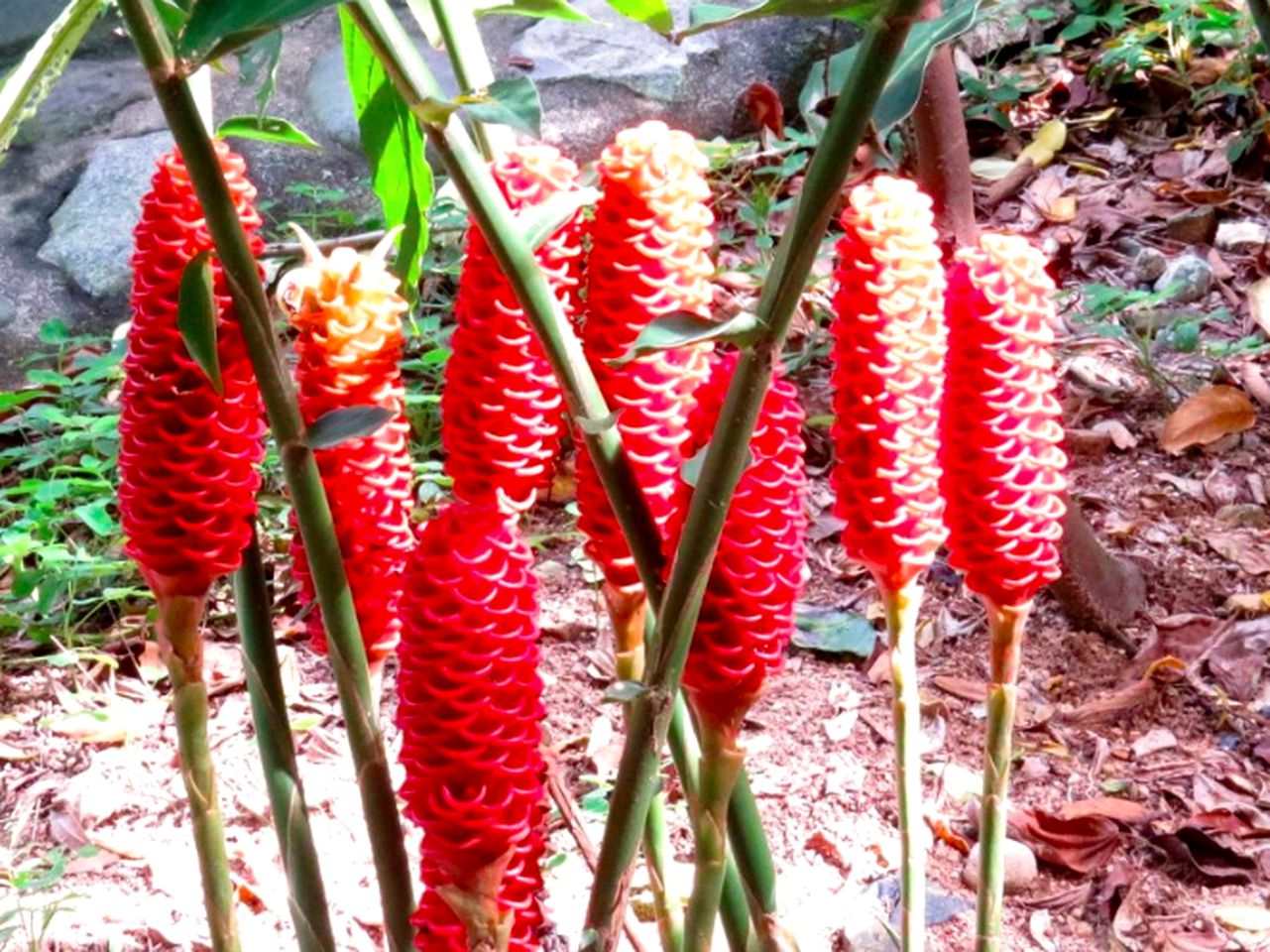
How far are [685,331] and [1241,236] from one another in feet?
7.65

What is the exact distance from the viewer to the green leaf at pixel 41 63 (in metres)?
0.73

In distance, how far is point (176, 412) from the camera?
2.52ft

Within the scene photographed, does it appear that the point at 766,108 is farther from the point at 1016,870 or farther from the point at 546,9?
the point at 546,9

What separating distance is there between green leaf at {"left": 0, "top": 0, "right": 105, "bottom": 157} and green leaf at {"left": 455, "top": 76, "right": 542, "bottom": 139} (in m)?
0.23

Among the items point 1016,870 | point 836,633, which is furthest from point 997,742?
point 836,633

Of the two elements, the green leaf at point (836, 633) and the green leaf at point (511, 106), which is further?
the green leaf at point (836, 633)

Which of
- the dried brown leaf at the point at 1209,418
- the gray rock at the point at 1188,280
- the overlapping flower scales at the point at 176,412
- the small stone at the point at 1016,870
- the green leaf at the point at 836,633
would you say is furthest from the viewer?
the gray rock at the point at 1188,280

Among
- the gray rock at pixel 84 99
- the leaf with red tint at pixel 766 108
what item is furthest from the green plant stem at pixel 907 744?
the gray rock at pixel 84 99

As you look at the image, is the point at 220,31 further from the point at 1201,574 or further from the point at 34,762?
the point at 1201,574

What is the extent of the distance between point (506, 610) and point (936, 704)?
1.33m

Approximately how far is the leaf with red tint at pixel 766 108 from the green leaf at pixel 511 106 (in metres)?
2.53

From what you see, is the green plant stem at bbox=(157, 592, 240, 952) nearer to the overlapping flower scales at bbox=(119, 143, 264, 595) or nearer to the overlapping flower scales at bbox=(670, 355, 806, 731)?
the overlapping flower scales at bbox=(119, 143, 264, 595)

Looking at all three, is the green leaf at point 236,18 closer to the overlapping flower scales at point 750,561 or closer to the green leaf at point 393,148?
the overlapping flower scales at point 750,561

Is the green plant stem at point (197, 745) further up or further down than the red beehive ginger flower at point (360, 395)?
further down
